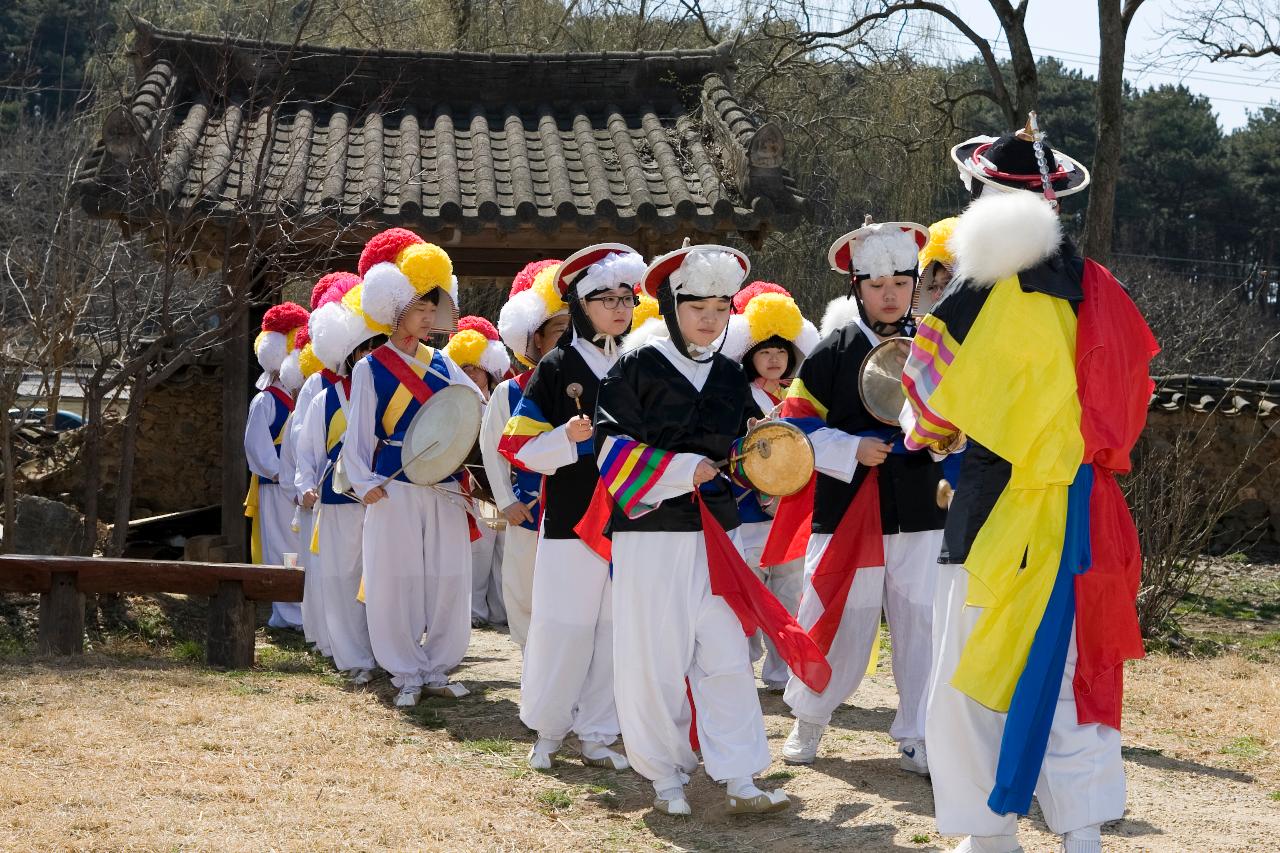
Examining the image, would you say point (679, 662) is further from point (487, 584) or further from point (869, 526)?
point (487, 584)

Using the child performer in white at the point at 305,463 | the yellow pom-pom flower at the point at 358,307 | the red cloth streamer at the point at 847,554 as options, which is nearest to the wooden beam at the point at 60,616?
the child performer in white at the point at 305,463

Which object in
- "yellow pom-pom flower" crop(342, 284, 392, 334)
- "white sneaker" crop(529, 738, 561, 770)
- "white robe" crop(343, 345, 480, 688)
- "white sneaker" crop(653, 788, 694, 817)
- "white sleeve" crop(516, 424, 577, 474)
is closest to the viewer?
"white sneaker" crop(653, 788, 694, 817)

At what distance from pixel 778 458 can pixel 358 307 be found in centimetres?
334

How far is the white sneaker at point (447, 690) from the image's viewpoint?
683 centimetres

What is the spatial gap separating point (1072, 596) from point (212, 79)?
27.6ft

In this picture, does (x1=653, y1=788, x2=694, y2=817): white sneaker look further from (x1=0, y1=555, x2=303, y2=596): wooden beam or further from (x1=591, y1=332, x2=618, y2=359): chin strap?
(x1=0, y1=555, x2=303, y2=596): wooden beam

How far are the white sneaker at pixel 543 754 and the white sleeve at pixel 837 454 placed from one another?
5.09ft

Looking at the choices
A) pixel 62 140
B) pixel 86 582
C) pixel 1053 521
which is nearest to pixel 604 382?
pixel 1053 521

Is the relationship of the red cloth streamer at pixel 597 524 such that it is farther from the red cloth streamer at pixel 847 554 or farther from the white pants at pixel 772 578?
the white pants at pixel 772 578

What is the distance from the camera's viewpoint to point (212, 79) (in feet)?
34.2

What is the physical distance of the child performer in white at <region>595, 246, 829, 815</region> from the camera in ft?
15.3

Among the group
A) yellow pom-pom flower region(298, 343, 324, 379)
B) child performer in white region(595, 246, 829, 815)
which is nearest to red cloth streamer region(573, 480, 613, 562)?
child performer in white region(595, 246, 829, 815)

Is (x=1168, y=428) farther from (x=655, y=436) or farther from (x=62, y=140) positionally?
(x=62, y=140)

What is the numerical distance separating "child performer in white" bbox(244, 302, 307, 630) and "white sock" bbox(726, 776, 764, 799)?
5588mm
